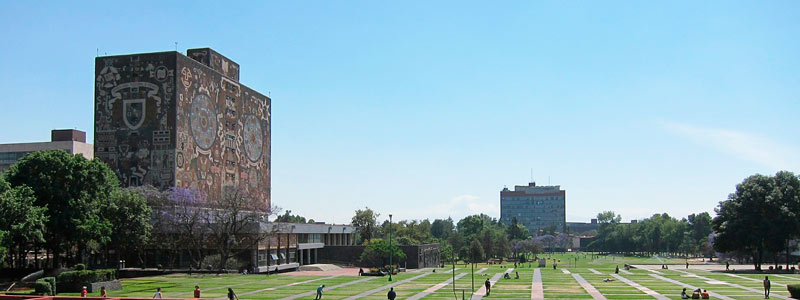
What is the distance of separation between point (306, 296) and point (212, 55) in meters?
60.3

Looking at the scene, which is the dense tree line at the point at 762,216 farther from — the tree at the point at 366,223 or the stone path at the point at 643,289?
the tree at the point at 366,223

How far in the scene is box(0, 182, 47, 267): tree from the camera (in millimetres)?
55156

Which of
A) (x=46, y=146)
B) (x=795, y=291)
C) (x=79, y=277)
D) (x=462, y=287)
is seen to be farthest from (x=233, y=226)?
(x=46, y=146)

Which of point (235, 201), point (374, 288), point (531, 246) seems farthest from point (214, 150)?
point (531, 246)

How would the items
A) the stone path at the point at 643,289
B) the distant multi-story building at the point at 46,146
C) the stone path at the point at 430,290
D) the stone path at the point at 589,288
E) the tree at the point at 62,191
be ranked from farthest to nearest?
the distant multi-story building at the point at 46,146 → the tree at the point at 62,191 → the stone path at the point at 430,290 → the stone path at the point at 589,288 → the stone path at the point at 643,289

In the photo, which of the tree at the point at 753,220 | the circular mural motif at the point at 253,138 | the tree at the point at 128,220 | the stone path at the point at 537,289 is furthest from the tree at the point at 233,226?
the tree at the point at 753,220

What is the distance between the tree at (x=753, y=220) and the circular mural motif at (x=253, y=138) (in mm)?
70996

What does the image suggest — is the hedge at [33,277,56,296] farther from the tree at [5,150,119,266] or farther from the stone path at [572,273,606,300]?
the stone path at [572,273,606,300]

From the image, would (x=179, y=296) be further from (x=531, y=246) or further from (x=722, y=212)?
(x=531, y=246)

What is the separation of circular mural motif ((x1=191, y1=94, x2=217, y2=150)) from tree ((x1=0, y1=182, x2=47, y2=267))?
38639 millimetres

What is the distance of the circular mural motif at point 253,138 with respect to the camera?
11500 centimetres

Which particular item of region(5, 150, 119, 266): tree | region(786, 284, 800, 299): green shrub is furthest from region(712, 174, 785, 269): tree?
region(5, 150, 119, 266): tree

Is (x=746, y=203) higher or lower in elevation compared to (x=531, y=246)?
higher

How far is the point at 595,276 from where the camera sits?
79.7 m
